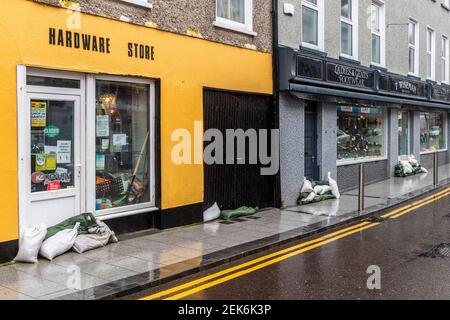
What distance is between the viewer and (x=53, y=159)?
7457 millimetres

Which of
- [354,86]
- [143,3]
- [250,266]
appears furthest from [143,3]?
[354,86]

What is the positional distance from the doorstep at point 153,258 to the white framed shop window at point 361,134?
4758mm

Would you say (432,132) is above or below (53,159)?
above

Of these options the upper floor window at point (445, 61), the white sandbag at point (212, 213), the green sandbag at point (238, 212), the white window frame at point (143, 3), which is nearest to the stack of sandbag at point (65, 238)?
the white sandbag at point (212, 213)

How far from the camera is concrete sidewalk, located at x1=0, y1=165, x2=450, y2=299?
573 centimetres

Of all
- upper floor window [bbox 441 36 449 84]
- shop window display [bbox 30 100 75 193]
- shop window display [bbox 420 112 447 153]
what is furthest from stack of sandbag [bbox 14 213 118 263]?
upper floor window [bbox 441 36 449 84]

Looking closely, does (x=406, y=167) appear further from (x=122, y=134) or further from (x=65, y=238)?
(x=65, y=238)

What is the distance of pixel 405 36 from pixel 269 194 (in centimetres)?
997

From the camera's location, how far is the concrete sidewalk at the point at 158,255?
18.8 ft

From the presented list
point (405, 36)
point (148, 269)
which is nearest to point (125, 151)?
point (148, 269)

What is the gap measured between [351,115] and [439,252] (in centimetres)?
820

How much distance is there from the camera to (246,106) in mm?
10711

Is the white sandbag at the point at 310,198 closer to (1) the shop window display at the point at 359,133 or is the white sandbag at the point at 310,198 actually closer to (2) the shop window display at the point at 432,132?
(1) the shop window display at the point at 359,133
